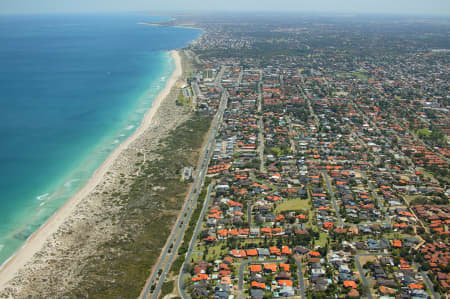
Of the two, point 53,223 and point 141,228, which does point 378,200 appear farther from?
point 53,223

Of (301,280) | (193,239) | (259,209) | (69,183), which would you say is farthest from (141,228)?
(301,280)

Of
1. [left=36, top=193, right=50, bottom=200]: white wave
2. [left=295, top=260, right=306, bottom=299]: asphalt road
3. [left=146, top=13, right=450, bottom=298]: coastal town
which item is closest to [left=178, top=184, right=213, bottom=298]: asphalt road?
[left=146, top=13, right=450, bottom=298]: coastal town

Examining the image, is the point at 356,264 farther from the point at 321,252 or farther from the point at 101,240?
the point at 101,240

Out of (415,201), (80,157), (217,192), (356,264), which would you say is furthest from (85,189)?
(415,201)

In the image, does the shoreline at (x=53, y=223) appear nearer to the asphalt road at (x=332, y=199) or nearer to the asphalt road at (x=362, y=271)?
the asphalt road at (x=332, y=199)

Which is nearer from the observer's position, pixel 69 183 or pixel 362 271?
pixel 362 271

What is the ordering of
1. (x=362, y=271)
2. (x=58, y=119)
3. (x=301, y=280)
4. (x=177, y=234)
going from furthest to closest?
(x=58, y=119), (x=177, y=234), (x=362, y=271), (x=301, y=280)
